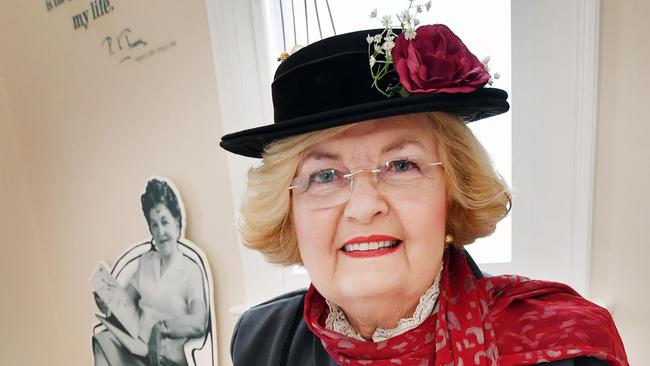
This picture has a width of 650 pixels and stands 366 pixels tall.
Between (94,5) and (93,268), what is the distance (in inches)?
41.1

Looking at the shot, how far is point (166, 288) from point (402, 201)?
1.13 m

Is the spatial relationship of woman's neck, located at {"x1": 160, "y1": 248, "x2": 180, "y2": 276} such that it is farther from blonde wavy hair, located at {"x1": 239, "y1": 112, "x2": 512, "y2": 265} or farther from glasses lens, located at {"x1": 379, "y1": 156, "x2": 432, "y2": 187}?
glasses lens, located at {"x1": 379, "y1": 156, "x2": 432, "y2": 187}

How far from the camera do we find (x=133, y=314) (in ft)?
5.07

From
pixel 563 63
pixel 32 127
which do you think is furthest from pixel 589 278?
pixel 32 127

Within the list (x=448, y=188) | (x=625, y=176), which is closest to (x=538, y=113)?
(x=625, y=176)

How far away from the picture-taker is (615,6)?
40.8 inches

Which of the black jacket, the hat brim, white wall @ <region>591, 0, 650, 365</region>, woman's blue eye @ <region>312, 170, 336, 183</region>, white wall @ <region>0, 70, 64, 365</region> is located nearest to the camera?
the hat brim

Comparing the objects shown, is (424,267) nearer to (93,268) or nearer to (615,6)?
(615,6)

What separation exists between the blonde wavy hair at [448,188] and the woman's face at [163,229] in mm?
628

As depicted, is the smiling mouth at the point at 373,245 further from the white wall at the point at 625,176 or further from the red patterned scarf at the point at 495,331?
the white wall at the point at 625,176

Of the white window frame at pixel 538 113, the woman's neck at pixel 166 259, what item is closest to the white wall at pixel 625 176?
the white window frame at pixel 538 113

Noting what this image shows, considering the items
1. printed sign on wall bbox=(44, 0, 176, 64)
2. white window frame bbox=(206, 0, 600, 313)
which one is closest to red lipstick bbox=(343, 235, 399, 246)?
white window frame bbox=(206, 0, 600, 313)

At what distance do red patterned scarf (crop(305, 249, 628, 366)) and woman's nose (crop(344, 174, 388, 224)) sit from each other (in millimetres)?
222
